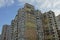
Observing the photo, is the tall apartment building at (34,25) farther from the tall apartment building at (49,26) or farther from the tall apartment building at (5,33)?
the tall apartment building at (5,33)

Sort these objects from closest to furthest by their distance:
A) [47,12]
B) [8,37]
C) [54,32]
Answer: [54,32] → [47,12] → [8,37]

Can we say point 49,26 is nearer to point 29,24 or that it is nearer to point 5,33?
point 29,24

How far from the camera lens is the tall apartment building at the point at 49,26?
824 inches

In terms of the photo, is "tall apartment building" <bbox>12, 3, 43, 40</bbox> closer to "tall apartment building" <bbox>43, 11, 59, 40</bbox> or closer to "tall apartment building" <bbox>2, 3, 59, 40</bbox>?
"tall apartment building" <bbox>2, 3, 59, 40</bbox>

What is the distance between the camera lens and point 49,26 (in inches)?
882

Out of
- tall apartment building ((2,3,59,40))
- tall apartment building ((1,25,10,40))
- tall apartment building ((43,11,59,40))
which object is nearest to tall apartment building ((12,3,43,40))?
tall apartment building ((2,3,59,40))

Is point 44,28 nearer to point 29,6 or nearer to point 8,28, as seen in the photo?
point 29,6

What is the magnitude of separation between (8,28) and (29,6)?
8.86m

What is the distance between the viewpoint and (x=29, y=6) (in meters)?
22.8

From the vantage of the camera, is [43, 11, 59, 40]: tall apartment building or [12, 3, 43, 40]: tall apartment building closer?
[12, 3, 43, 40]: tall apartment building

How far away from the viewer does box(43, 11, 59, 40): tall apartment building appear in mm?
20939

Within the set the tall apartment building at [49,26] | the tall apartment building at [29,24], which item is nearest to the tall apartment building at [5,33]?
the tall apartment building at [29,24]

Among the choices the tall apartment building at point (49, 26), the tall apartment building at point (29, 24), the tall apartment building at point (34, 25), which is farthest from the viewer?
the tall apartment building at point (49, 26)

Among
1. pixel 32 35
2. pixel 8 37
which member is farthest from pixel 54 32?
pixel 8 37
